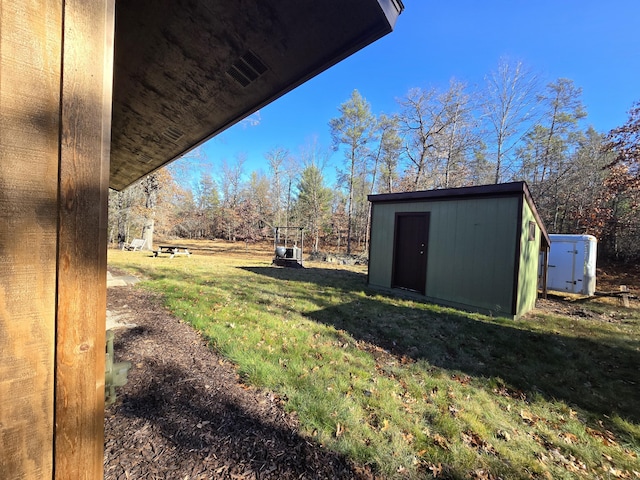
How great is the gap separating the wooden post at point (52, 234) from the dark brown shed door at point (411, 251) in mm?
6949

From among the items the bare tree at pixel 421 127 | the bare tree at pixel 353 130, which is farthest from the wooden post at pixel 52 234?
the bare tree at pixel 421 127

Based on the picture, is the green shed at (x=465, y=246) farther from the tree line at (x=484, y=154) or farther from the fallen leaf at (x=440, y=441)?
the tree line at (x=484, y=154)

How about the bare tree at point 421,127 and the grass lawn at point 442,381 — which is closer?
the grass lawn at point 442,381

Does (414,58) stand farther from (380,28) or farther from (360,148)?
(380,28)

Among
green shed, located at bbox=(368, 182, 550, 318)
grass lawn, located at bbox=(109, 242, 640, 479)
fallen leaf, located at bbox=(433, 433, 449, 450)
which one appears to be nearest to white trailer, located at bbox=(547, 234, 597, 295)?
green shed, located at bbox=(368, 182, 550, 318)

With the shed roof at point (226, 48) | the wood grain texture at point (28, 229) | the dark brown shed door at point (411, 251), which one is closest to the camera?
the wood grain texture at point (28, 229)

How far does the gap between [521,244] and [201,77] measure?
6.33 m

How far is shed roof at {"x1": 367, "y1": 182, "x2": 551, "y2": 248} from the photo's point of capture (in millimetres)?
5480

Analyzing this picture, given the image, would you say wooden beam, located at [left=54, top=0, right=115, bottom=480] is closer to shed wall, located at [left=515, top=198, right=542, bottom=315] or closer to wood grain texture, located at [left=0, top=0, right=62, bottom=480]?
wood grain texture, located at [left=0, top=0, right=62, bottom=480]

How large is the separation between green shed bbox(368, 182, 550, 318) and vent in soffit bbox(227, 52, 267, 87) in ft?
18.2

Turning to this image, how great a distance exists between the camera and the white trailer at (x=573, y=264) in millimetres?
8188

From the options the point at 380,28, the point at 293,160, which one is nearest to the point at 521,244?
the point at 380,28

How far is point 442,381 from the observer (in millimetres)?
2941

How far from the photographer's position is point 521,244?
5516 millimetres
